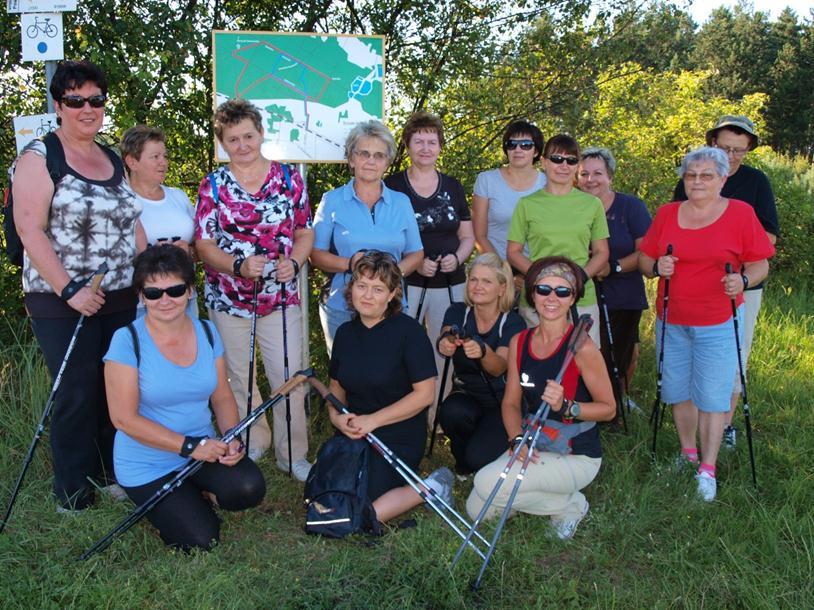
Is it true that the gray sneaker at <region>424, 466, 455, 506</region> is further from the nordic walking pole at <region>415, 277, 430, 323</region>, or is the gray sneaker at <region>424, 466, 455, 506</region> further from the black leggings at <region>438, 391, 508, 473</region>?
the nordic walking pole at <region>415, 277, 430, 323</region>

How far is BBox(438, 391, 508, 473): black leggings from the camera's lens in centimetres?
427

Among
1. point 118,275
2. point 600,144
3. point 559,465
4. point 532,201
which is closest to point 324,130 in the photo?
point 532,201

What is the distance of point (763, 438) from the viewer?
5043 millimetres

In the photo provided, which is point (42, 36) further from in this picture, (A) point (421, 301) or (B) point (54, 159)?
(A) point (421, 301)

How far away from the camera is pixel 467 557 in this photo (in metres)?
3.42

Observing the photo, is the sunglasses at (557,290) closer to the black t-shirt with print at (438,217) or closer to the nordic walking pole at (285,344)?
the black t-shirt with print at (438,217)

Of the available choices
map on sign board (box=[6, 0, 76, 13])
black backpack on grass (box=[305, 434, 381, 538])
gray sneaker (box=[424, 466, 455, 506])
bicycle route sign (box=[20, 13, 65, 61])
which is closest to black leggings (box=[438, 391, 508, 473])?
gray sneaker (box=[424, 466, 455, 506])

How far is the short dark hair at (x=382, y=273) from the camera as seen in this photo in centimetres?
393

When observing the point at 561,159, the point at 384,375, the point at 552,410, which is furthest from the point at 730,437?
the point at 384,375

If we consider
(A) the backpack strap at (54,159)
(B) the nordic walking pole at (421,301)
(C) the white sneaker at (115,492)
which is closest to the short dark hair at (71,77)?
(A) the backpack strap at (54,159)

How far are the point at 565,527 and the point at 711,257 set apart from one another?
1.64 m

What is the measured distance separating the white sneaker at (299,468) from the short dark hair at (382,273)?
1131mm

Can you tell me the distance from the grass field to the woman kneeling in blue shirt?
187mm

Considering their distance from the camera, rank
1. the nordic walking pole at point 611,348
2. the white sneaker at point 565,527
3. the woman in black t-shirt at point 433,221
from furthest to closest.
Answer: the nordic walking pole at point 611,348 → the woman in black t-shirt at point 433,221 → the white sneaker at point 565,527
